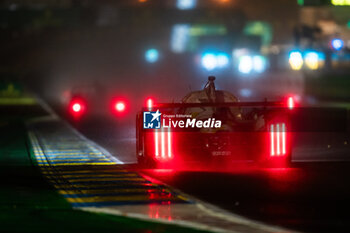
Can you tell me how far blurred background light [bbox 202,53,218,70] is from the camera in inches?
3231

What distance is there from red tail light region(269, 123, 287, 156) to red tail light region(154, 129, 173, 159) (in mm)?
1979

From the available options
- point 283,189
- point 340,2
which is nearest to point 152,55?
point 340,2

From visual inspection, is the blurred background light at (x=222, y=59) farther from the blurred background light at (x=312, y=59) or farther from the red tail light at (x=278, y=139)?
the red tail light at (x=278, y=139)

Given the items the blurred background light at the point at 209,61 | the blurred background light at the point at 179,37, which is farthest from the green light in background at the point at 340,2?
the blurred background light at the point at 179,37

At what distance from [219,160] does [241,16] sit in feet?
315

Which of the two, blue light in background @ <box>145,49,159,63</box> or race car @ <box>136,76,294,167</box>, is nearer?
race car @ <box>136,76,294,167</box>

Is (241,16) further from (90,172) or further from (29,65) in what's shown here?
(90,172)

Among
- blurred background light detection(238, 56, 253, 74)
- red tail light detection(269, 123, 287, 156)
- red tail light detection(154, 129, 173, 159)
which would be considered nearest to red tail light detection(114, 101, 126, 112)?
red tail light detection(154, 129, 173, 159)

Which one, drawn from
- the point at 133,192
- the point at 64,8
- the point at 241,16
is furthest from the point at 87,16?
the point at 133,192

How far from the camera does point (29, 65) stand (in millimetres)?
124125

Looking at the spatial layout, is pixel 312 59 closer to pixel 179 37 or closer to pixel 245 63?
pixel 245 63

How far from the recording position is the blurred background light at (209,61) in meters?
82.1

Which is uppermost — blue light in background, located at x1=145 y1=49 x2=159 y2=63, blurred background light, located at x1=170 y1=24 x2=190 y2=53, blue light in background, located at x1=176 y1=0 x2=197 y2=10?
blue light in background, located at x1=176 y1=0 x2=197 y2=10

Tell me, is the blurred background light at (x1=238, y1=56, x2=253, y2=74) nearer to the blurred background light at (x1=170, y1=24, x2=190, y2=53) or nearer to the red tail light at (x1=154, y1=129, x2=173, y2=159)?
the blurred background light at (x1=170, y1=24, x2=190, y2=53)
